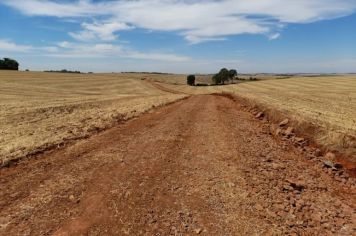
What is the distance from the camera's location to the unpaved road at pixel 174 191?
6480 mm

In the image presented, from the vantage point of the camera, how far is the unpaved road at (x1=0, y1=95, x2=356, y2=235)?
6480 mm

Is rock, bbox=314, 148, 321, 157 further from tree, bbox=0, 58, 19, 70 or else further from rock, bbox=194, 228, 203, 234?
tree, bbox=0, 58, 19, 70

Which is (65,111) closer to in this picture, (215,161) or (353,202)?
(215,161)

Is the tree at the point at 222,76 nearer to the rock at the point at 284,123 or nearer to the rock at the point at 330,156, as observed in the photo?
the rock at the point at 284,123

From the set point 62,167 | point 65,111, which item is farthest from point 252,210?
point 65,111

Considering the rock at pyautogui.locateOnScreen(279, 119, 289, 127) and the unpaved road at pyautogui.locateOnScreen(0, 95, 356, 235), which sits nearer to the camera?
the unpaved road at pyautogui.locateOnScreen(0, 95, 356, 235)

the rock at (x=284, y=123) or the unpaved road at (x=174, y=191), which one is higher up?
the rock at (x=284, y=123)

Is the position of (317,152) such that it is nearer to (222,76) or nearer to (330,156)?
(330,156)

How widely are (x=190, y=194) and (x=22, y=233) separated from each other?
338cm

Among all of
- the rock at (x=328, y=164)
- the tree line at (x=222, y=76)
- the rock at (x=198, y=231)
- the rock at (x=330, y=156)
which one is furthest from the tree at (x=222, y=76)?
the rock at (x=198, y=231)

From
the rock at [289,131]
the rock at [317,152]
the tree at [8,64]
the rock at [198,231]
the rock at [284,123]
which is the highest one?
the tree at [8,64]

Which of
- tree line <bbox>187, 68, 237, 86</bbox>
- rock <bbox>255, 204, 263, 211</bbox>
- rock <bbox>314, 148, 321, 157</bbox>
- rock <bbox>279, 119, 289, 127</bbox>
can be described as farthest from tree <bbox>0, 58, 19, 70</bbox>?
rock <bbox>255, 204, 263, 211</bbox>

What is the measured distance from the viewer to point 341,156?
11305mm

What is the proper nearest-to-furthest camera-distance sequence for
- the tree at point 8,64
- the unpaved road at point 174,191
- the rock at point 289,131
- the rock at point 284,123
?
the unpaved road at point 174,191 → the rock at point 289,131 → the rock at point 284,123 → the tree at point 8,64
